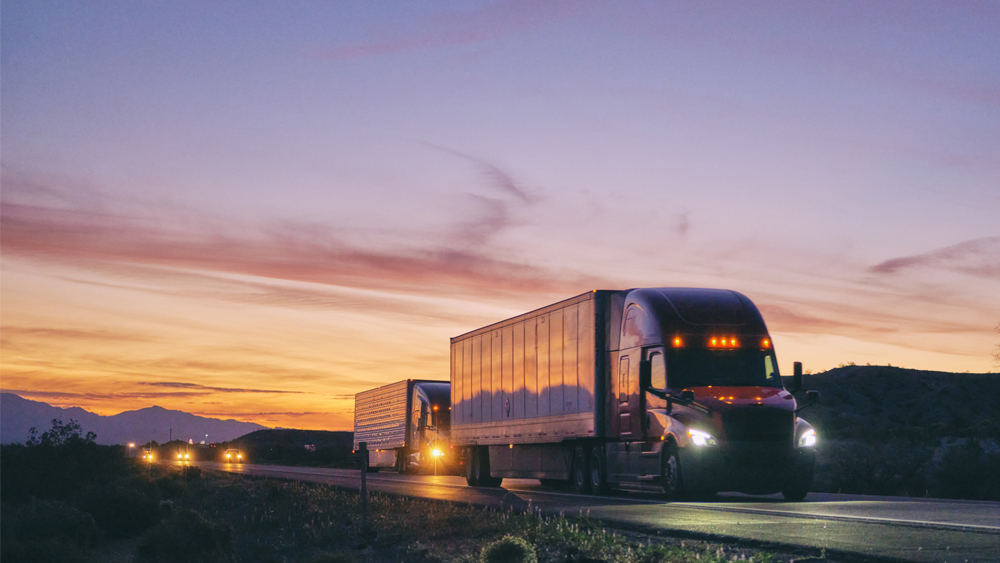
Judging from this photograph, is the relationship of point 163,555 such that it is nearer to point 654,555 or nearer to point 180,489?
point 654,555

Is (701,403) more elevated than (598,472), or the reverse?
(701,403)

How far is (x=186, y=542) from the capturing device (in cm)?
1623

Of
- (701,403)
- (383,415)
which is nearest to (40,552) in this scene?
(701,403)

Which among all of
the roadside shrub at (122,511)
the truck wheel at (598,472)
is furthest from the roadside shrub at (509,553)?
the roadside shrub at (122,511)

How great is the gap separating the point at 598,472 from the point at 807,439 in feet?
17.0

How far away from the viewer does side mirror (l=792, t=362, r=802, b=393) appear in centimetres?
2139

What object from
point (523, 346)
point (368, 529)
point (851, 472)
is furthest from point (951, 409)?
point (368, 529)

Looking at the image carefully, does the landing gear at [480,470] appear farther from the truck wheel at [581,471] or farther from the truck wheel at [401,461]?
the truck wheel at [401,461]

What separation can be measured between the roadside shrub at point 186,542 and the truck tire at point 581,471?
32.4 ft

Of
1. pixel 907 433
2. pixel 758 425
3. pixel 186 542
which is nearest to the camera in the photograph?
pixel 186 542

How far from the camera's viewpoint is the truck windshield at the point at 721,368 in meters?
21.3

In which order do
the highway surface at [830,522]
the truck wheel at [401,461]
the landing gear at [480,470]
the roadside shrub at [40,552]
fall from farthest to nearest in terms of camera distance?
the truck wheel at [401,461]
the landing gear at [480,470]
the roadside shrub at [40,552]
the highway surface at [830,522]

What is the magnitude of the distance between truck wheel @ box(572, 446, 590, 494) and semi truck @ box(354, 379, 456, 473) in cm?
1562

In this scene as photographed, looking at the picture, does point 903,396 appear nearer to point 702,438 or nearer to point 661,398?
point 661,398
